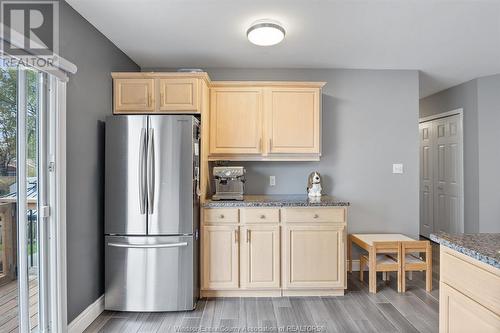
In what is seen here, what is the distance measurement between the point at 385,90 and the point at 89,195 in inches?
137

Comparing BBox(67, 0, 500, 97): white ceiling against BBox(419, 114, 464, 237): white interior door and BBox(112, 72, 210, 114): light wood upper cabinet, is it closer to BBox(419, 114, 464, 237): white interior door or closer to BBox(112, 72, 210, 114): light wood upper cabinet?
BBox(112, 72, 210, 114): light wood upper cabinet

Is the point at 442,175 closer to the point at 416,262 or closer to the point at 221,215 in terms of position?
the point at 416,262

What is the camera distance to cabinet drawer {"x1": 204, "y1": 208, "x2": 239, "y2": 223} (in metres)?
2.85

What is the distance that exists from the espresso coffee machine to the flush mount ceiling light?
49.5 inches

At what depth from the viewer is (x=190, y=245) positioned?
2.61 meters

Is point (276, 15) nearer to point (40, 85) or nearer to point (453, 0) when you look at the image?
point (453, 0)

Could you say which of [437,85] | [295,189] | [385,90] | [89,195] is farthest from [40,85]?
[437,85]

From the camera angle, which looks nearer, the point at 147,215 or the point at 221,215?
the point at 147,215

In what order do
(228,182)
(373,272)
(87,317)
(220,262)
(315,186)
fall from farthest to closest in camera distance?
(315,186) → (228,182) → (373,272) → (220,262) → (87,317)

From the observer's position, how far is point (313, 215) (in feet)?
9.37

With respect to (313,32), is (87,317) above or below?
below

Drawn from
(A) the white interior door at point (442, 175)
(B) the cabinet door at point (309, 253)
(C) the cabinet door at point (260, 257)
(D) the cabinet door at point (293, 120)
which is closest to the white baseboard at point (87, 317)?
(C) the cabinet door at point (260, 257)

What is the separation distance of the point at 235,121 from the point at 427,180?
4.02m

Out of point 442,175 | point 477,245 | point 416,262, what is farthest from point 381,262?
point 442,175
